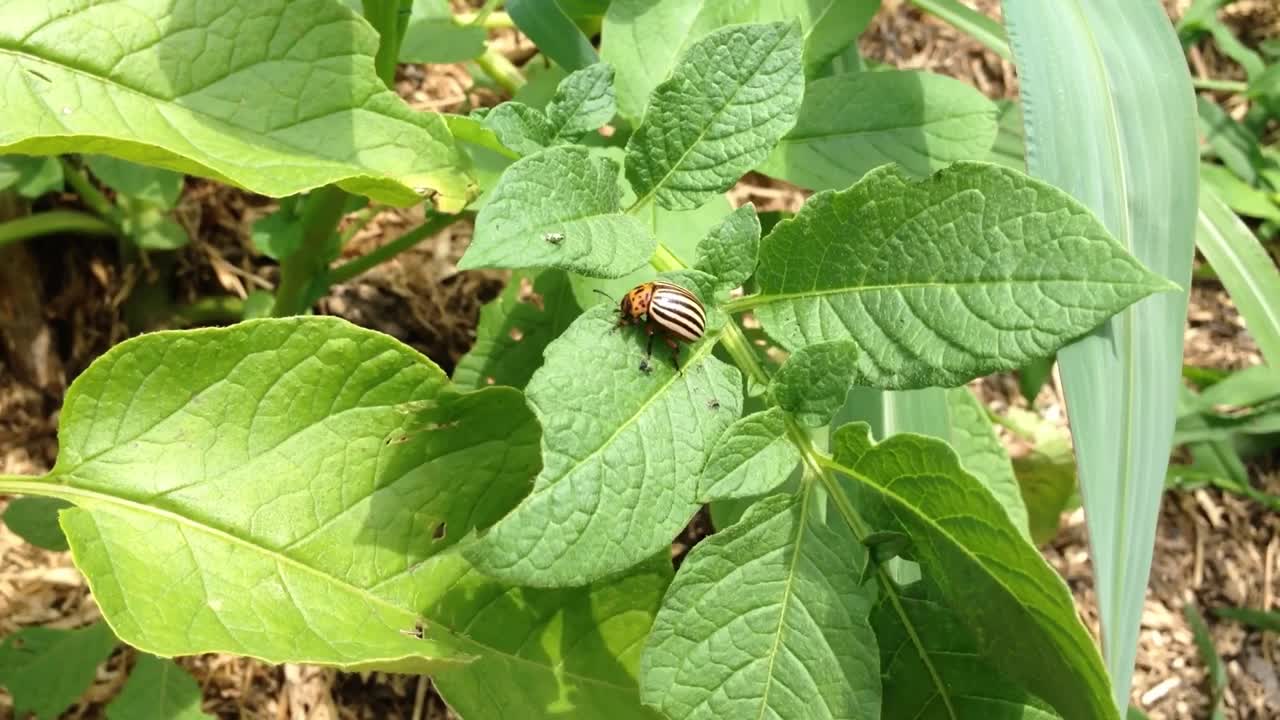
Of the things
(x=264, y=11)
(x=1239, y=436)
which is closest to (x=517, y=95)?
(x=264, y=11)

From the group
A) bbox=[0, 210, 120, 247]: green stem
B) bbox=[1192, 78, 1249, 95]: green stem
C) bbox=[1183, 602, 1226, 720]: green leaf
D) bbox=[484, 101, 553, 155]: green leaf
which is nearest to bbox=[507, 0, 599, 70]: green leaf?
bbox=[484, 101, 553, 155]: green leaf

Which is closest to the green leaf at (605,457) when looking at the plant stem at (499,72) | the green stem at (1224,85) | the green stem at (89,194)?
the plant stem at (499,72)

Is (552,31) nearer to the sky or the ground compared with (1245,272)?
nearer to the sky

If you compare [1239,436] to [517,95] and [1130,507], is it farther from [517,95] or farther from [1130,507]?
[517,95]

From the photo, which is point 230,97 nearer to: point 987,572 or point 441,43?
point 441,43

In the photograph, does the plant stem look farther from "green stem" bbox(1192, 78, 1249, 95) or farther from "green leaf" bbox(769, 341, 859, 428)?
"green stem" bbox(1192, 78, 1249, 95)

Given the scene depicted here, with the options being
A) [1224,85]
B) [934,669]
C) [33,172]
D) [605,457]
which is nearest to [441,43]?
[33,172]
